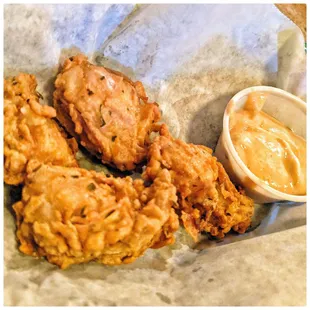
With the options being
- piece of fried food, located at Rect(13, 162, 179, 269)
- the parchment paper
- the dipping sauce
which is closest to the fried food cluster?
piece of fried food, located at Rect(13, 162, 179, 269)

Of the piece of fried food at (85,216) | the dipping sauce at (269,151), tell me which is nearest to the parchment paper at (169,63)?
the piece of fried food at (85,216)

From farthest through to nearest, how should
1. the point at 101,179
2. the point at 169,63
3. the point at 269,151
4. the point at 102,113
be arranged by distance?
the point at 169,63
the point at 269,151
the point at 102,113
the point at 101,179

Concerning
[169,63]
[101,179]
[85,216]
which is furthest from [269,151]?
[85,216]

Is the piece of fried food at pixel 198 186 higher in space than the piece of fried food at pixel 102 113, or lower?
lower

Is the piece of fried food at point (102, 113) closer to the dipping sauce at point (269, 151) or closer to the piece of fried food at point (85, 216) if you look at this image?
the piece of fried food at point (85, 216)

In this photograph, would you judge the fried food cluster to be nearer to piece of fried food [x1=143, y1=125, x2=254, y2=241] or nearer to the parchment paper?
piece of fried food [x1=143, y1=125, x2=254, y2=241]

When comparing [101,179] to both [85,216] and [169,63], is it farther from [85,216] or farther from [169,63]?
[169,63]

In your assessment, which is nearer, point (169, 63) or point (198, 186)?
point (198, 186)
